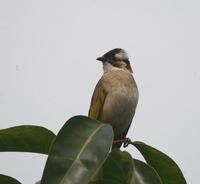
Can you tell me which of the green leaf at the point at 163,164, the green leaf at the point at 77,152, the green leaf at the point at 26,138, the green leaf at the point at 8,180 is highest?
the green leaf at the point at 77,152

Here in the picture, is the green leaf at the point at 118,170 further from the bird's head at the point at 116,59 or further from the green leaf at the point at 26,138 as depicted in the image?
the bird's head at the point at 116,59

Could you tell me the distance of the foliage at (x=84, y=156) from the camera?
5.50ft

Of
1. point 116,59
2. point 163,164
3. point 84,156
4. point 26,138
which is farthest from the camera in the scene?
point 116,59

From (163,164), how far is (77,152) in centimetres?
74

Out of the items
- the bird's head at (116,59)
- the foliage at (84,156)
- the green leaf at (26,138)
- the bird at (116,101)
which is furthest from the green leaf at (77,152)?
the bird's head at (116,59)

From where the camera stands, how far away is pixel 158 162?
8.00ft

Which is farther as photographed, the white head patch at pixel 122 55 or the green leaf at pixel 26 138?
the white head patch at pixel 122 55

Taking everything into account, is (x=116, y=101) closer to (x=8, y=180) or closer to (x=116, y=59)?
(x=116, y=59)

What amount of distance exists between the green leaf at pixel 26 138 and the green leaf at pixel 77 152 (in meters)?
0.23

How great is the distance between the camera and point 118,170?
2.19 metres

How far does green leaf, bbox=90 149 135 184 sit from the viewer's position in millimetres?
2095

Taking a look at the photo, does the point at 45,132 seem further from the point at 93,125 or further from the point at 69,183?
the point at 69,183

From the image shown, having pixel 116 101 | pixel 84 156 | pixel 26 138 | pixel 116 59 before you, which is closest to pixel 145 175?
pixel 84 156

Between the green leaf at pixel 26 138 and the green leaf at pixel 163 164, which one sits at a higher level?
the green leaf at pixel 26 138
